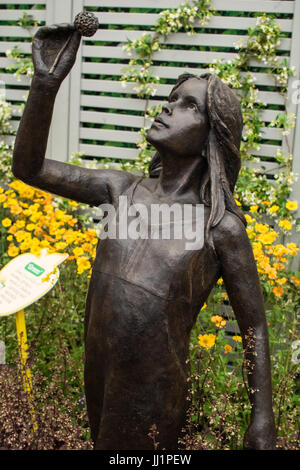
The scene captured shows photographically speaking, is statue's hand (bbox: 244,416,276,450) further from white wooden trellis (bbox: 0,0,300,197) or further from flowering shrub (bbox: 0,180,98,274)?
white wooden trellis (bbox: 0,0,300,197)

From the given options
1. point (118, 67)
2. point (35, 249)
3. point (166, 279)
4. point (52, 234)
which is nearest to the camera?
point (166, 279)

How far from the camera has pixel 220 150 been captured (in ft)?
6.23

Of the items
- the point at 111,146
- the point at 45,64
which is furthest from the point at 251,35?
the point at 45,64

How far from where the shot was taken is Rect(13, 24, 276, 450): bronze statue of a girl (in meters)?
1.80

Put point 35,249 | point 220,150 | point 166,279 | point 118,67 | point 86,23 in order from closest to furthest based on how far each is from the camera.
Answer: point 86,23 → point 166,279 → point 220,150 → point 35,249 → point 118,67

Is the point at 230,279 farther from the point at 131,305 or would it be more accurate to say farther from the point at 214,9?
the point at 214,9

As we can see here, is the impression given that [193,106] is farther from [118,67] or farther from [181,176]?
[118,67]

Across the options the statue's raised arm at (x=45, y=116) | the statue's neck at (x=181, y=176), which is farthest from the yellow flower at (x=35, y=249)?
the statue's neck at (x=181, y=176)

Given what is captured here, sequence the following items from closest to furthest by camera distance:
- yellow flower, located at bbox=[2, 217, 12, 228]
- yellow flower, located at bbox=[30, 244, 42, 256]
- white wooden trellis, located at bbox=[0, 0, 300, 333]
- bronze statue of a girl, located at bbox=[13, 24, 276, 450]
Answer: bronze statue of a girl, located at bbox=[13, 24, 276, 450] → yellow flower, located at bbox=[30, 244, 42, 256] → yellow flower, located at bbox=[2, 217, 12, 228] → white wooden trellis, located at bbox=[0, 0, 300, 333]

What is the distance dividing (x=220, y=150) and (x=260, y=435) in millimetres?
1017

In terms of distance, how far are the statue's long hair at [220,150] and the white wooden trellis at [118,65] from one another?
6.91 feet

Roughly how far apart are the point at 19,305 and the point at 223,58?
2625mm

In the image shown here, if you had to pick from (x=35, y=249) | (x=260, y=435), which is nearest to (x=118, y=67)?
(x=35, y=249)

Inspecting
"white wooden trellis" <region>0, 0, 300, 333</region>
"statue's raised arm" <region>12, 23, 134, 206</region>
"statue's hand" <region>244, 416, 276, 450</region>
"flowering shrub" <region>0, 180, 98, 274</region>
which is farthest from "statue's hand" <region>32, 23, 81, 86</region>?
"white wooden trellis" <region>0, 0, 300, 333</region>
